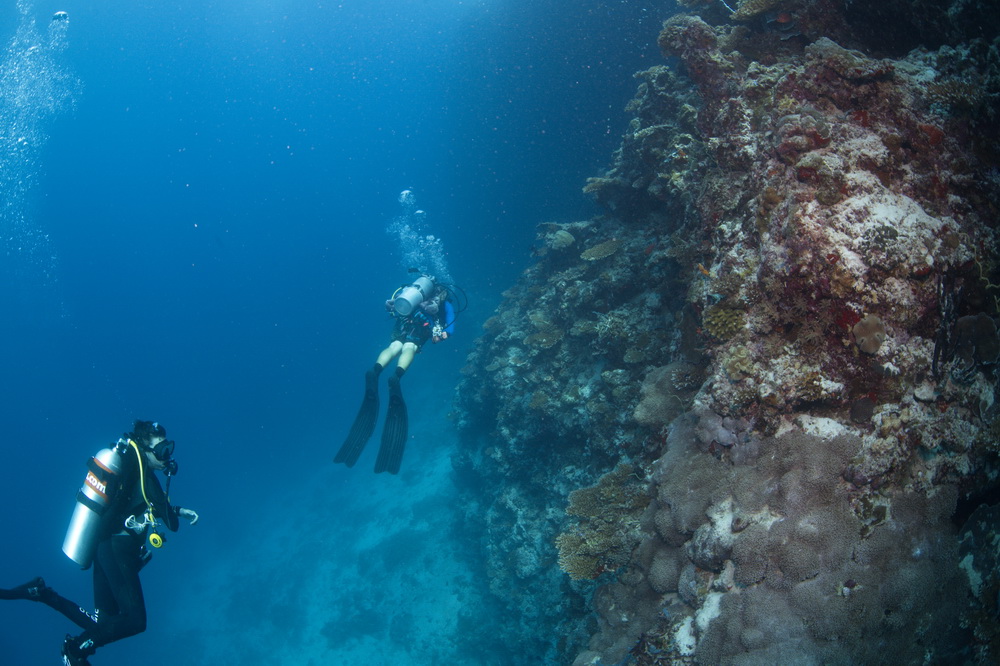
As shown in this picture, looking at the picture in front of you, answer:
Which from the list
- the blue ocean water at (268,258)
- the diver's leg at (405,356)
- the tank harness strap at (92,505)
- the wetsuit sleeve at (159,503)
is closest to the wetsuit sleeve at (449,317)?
the diver's leg at (405,356)

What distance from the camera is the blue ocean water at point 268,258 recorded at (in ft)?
59.3

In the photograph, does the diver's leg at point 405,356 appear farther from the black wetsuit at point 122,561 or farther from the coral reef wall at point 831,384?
the coral reef wall at point 831,384

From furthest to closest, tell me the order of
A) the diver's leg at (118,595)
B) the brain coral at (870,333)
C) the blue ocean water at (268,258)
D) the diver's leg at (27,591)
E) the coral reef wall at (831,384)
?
the blue ocean water at (268,258)
the diver's leg at (27,591)
the diver's leg at (118,595)
the brain coral at (870,333)
the coral reef wall at (831,384)

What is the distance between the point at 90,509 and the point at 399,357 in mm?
5494

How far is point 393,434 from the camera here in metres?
9.38

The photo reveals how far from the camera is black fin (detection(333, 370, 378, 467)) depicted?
921 centimetres

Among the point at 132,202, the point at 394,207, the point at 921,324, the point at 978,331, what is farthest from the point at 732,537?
the point at 132,202

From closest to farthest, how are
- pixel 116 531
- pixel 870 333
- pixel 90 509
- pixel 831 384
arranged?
pixel 870 333, pixel 831 384, pixel 90 509, pixel 116 531

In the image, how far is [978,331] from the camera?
2.99 m

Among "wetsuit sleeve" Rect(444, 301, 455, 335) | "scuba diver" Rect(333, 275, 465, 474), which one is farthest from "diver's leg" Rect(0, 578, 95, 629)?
"wetsuit sleeve" Rect(444, 301, 455, 335)

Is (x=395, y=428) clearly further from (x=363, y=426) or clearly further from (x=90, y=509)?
(x=90, y=509)

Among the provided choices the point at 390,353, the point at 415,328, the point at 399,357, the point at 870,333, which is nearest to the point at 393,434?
the point at 399,357

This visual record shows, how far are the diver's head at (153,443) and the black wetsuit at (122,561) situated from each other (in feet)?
0.51

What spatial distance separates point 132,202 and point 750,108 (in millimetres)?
97530
